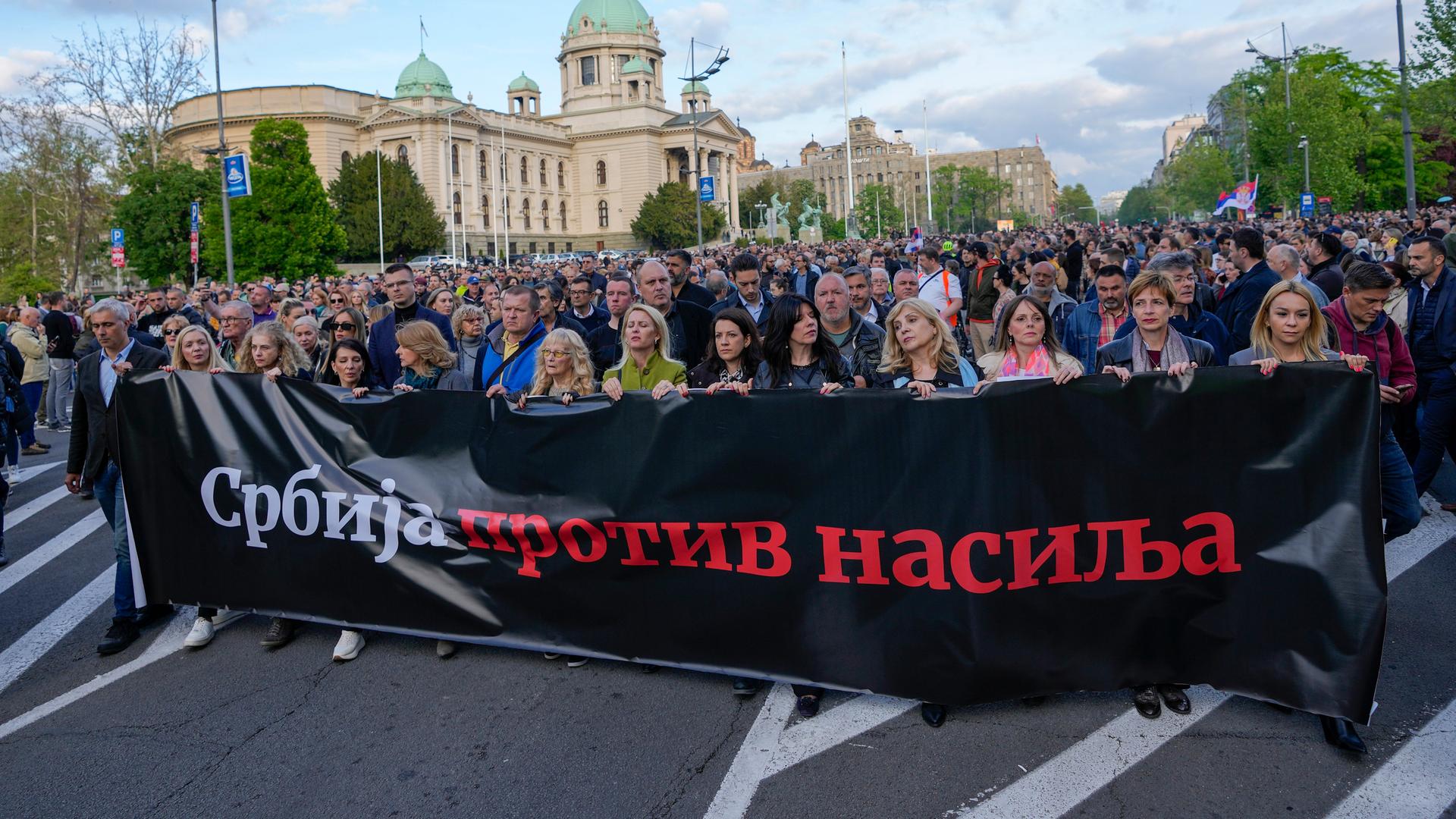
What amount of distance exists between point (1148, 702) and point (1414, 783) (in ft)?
2.99

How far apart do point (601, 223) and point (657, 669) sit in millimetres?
109690

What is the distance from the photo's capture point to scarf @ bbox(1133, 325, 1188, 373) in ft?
16.9

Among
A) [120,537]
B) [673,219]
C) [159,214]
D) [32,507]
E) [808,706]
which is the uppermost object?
[673,219]

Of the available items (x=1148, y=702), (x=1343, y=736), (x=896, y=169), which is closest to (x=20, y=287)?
(x=1148, y=702)

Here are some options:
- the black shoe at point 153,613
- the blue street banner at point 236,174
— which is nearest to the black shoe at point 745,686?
the black shoe at point 153,613

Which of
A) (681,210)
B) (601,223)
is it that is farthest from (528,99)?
(681,210)

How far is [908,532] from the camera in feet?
13.7

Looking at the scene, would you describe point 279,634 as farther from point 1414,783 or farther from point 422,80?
point 422,80

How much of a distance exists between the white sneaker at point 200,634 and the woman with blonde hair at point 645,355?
101 inches

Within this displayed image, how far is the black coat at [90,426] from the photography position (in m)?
5.79

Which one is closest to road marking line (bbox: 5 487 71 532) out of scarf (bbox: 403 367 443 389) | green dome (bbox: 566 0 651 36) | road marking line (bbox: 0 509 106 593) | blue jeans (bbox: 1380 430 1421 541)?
road marking line (bbox: 0 509 106 593)

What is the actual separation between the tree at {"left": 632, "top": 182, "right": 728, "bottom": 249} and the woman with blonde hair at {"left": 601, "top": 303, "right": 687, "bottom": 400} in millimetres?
84690

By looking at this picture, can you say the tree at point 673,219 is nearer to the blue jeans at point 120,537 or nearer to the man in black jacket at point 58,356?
the man in black jacket at point 58,356

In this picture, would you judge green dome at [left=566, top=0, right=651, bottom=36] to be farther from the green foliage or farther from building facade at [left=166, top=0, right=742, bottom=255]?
the green foliage
